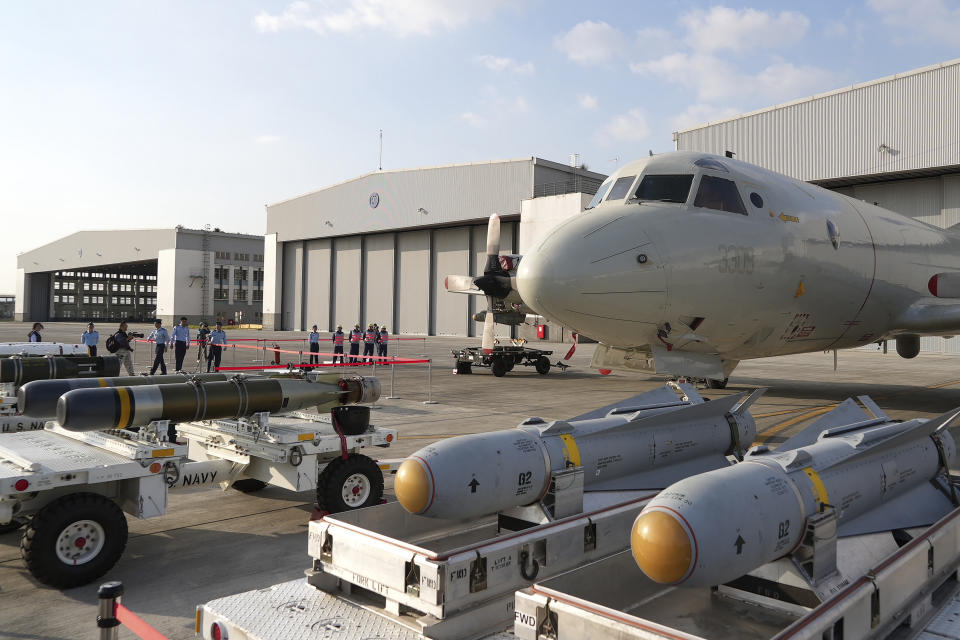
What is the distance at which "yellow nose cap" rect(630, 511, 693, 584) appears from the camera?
3600 mm

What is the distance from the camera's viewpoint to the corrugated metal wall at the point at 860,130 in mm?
33375

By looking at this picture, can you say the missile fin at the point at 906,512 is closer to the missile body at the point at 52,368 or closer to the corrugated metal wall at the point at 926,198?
the missile body at the point at 52,368

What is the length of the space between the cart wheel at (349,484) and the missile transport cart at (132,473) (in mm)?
11

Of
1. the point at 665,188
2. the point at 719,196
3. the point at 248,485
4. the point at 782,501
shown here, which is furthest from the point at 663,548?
the point at 719,196

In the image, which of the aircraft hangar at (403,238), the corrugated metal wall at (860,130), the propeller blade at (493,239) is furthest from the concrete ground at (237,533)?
the aircraft hangar at (403,238)

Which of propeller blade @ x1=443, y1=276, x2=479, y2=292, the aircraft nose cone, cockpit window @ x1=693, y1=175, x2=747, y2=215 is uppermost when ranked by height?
cockpit window @ x1=693, y1=175, x2=747, y2=215

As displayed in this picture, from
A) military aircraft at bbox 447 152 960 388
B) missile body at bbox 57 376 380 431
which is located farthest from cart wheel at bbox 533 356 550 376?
missile body at bbox 57 376 380 431

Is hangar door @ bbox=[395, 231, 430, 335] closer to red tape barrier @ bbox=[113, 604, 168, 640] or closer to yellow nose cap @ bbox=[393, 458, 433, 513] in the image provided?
yellow nose cap @ bbox=[393, 458, 433, 513]

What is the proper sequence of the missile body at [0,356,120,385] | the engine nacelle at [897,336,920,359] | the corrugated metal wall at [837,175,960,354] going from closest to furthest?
1. the missile body at [0,356,120,385]
2. the engine nacelle at [897,336,920,359]
3. the corrugated metal wall at [837,175,960,354]

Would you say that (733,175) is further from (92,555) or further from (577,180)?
(577,180)

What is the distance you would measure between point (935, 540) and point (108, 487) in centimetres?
663

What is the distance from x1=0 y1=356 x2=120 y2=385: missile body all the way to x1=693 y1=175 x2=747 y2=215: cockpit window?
883cm

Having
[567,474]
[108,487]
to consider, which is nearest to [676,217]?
[567,474]

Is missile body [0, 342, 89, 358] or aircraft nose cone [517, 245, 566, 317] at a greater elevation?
aircraft nose cone [517, 245, 566, 317]
